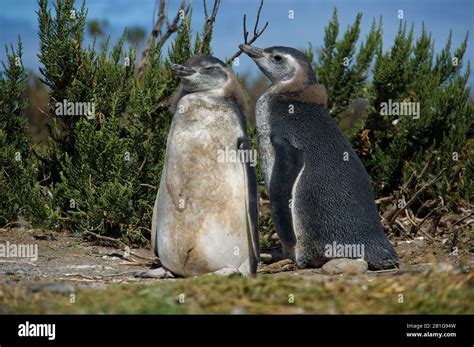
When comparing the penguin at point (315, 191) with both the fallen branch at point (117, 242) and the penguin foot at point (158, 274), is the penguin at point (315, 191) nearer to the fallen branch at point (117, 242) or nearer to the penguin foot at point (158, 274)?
the penguin foot at point (158, 274)

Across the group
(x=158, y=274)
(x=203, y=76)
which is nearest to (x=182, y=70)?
(x=203, y=76)

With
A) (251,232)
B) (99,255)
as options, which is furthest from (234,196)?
(99,255)

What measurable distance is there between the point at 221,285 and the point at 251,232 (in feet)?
3.60

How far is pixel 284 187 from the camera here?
5.58 m

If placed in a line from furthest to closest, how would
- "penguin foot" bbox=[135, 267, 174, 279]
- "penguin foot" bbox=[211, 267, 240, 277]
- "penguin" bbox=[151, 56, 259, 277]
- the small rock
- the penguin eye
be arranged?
the penguin eye < the small rock < "penguin foot" bbox=[135, 267, 174, 279] < "penguin" bbox=[151, 56, 259, 277] < "penguin foot" bbox=[211, 267, 240, 277]

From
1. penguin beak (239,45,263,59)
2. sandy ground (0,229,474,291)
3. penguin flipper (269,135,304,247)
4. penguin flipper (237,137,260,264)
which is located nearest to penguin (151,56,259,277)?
penguin flipper (237,137,260,264)

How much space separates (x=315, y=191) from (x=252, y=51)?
1451 millimetres

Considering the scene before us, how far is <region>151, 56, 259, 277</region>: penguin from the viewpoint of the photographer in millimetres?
4879

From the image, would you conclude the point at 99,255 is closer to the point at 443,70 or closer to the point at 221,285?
the point at 221,285

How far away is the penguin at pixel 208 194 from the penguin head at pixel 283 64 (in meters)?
1.27

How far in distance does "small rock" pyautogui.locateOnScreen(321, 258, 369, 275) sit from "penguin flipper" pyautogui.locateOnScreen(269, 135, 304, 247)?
0.33 metres

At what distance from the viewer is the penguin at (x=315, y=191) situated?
560 cm

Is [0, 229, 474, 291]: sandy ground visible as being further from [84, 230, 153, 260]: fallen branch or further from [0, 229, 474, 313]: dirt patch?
[0, 229, 474, 313]: dirt patch

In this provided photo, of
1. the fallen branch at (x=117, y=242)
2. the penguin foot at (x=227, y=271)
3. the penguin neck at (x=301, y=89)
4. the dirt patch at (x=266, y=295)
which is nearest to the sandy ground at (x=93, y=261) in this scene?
the fallen branch at (x=117, y=242)
